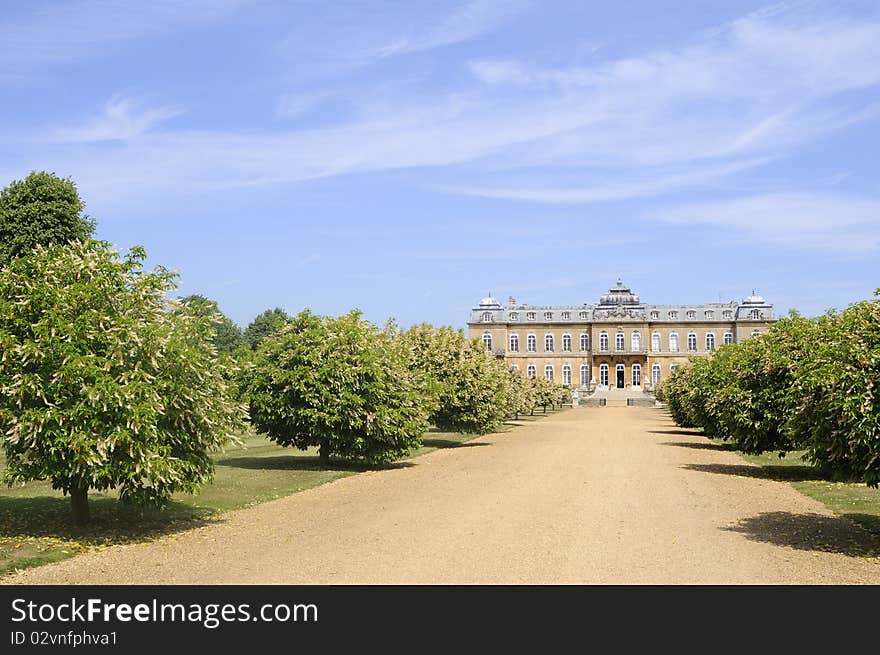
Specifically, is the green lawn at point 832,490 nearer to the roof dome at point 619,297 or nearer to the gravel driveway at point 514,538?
the gravel driveway at point 514,538

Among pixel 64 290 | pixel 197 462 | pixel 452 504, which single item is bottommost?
pixel 452 504

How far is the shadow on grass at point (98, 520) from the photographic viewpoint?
12039mm

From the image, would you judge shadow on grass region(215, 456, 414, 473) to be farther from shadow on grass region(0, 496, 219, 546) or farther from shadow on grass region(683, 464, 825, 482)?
shadow on grass region(683, 464, 825, 482)

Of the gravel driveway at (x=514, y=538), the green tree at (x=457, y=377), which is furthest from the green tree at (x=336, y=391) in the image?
the green tree at (x=457, y=377)

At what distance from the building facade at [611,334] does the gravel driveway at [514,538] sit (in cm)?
8689

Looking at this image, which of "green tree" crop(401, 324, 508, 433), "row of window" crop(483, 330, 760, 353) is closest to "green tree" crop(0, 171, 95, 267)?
"green tree" crop(401, 324, 508, 433)

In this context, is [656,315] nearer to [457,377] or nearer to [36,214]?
[457,377]

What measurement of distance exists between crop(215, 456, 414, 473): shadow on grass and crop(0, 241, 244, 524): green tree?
9642mm

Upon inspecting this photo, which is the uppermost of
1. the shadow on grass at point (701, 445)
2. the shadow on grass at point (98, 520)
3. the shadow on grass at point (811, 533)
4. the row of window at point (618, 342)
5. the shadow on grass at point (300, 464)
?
the row of window at point (618, 342)

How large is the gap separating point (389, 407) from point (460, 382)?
1046 centimetres

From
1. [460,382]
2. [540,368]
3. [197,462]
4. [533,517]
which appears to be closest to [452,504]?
[533,517]

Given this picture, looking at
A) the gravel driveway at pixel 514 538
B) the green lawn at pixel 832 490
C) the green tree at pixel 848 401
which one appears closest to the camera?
the gravel driveway at pixel 514 538
